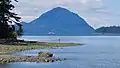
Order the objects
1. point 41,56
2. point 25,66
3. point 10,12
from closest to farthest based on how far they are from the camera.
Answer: point 25,66 → point 41,56 → point 10,12

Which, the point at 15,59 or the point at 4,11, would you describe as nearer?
the point at 15,59

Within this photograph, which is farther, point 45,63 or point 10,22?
point 10,22

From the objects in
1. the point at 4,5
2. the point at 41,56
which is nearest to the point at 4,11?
the point at 4,5

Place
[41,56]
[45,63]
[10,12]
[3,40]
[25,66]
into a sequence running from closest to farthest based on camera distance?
[25,66] → [45,63] → [41,56] → [3,40] → [10,12]

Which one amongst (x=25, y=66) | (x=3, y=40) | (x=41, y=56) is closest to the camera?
(x=25, y=66)

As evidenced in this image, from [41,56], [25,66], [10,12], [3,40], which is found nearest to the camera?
[25,66]

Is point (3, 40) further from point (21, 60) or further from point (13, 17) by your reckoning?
point (21, 60)

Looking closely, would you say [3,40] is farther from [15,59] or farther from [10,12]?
[15,59]

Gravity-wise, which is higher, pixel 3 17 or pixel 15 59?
pixel 3 17

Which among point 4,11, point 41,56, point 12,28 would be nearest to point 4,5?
point 4,11
